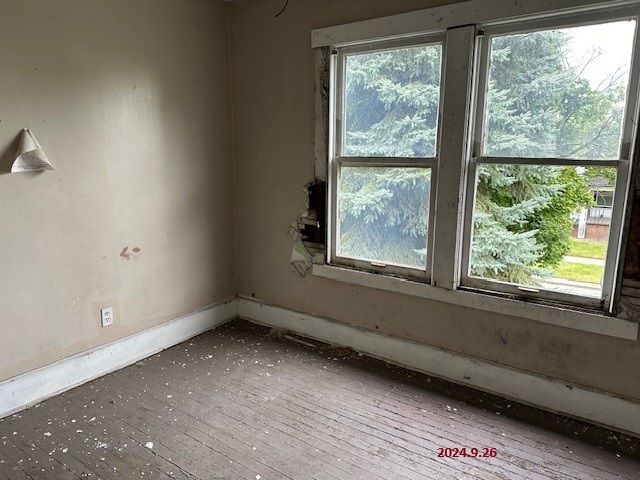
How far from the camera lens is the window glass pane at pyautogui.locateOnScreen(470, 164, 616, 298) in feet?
7.17

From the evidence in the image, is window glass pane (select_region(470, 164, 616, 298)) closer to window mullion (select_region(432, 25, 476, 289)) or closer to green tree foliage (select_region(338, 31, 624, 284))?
green tree foliage (select_region(338, 31, 624, 284))

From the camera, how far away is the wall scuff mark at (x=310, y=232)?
3027 mm

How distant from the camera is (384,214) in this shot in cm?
281

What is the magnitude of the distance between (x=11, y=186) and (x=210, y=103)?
1.43 m

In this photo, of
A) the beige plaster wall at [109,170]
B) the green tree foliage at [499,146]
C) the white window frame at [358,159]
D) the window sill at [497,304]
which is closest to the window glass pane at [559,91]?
the green tree foliage at [499,146]

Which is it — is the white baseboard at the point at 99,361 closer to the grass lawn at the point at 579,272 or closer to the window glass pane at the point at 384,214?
the window glass pane at the point at 384,214

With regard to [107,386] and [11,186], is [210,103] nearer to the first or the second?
[11,186]

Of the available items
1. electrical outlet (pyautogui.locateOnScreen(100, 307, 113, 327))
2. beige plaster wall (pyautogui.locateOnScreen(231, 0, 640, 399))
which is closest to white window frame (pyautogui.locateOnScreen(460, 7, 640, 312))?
beige plaster wall (pyautogui.locateOnScreen(231, 0, 640, 399))

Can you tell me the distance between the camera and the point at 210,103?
3.19 metres

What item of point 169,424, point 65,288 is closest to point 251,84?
point 65,288

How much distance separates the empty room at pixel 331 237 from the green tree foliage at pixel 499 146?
1 centimetres

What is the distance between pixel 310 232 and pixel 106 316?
1.41 meters

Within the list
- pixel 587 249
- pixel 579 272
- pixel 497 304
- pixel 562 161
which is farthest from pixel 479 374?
pixel 562 161

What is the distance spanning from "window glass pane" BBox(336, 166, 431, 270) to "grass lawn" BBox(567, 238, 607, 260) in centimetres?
78
